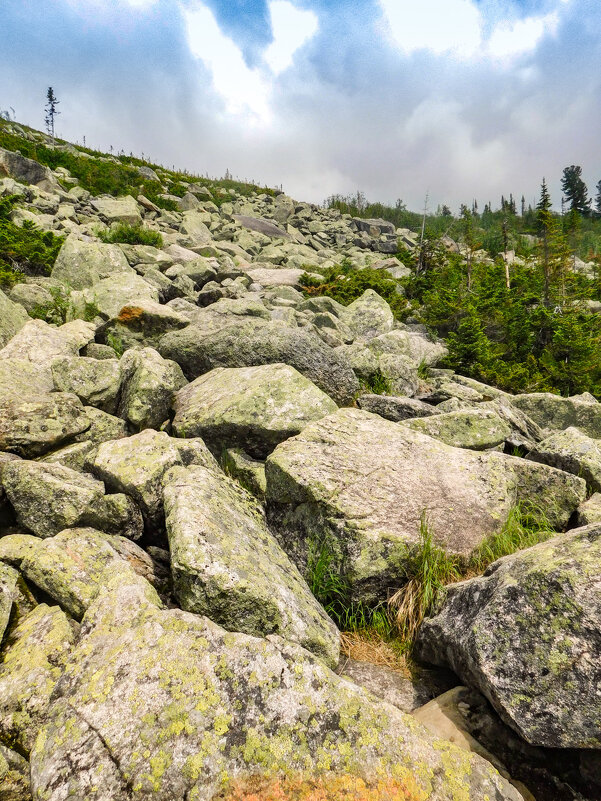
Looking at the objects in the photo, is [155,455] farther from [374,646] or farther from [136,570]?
[374,646]

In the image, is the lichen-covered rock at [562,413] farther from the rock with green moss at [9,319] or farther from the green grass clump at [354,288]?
the rock with green moss at [9,319]

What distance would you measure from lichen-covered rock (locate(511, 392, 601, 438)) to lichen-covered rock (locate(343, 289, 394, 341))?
6518mm

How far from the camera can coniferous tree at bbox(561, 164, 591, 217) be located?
→ 319 ft

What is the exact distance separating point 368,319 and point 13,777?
630 inches

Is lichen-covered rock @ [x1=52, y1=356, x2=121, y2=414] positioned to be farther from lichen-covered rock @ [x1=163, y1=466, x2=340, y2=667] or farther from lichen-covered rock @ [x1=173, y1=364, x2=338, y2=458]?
lichen-covered rock @ [x1=163, y1=466, x2=340, y2=667]

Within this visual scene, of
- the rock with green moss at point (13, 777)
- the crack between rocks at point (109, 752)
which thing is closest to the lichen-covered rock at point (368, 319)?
the crack between rocks at point (109, 752)

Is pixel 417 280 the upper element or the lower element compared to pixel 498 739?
upper

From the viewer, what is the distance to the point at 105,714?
9.71 ft

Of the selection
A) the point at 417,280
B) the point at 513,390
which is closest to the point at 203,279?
the point at 417,280

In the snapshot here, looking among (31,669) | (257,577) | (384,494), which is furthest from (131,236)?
(31,669)

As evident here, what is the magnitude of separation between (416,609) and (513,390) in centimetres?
1093

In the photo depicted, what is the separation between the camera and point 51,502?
4.89m

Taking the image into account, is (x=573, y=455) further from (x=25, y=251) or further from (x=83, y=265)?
(x=25, y=251)

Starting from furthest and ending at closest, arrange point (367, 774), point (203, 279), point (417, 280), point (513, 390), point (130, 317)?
point (417, 280)
point (203, 279)
point (513, 390)
point (130, 317)
point (367, 774)
